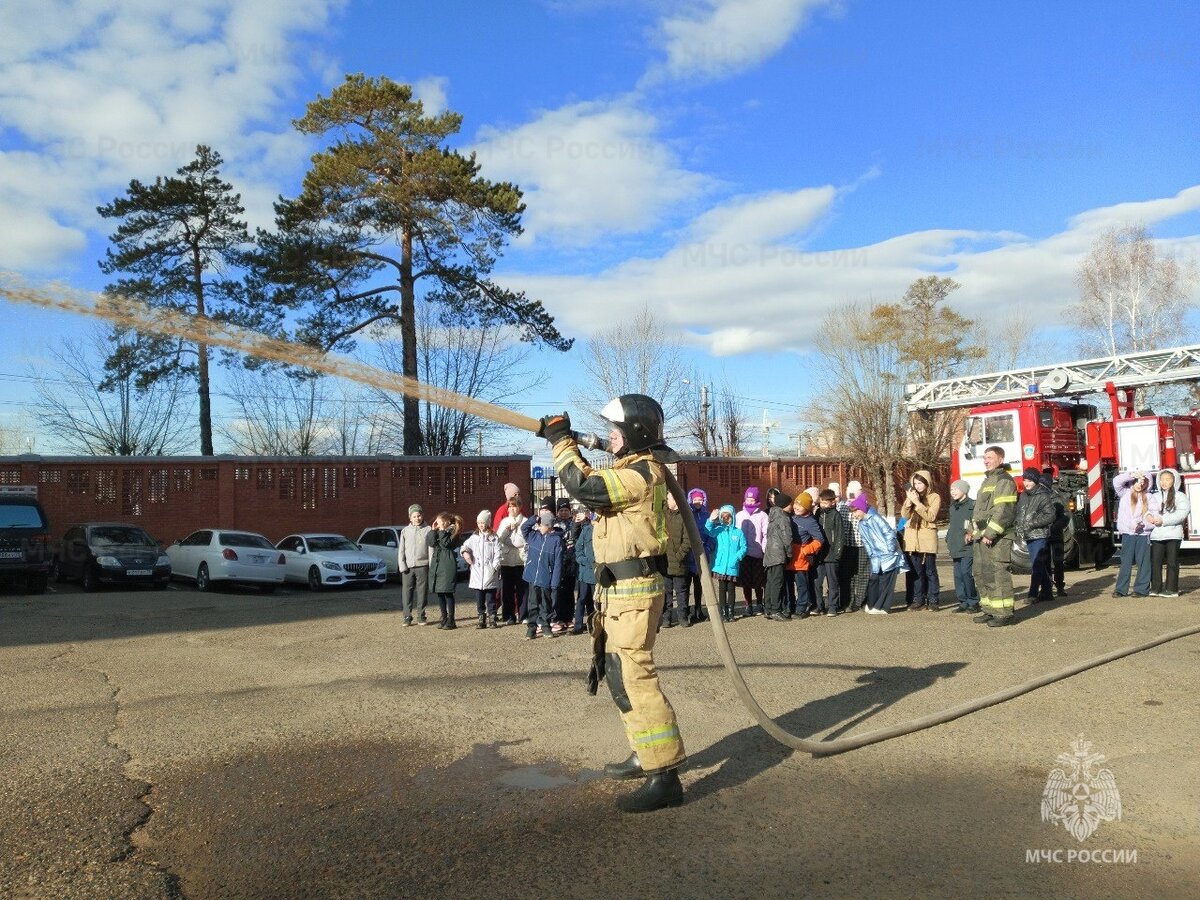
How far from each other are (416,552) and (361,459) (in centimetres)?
1613

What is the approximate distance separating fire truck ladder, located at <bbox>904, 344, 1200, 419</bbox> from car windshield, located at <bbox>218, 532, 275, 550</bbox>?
15751 millimetres

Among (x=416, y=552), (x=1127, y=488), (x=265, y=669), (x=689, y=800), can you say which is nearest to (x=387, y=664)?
(x=265, y=669)

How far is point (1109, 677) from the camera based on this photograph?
7598 mm

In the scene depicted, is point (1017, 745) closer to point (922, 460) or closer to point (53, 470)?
point (53, 470)

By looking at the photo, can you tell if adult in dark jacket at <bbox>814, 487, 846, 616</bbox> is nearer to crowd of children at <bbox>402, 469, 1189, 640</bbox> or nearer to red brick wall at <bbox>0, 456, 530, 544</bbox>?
crowd of children at <bbox>402, 469, 1189, 640</bbox>

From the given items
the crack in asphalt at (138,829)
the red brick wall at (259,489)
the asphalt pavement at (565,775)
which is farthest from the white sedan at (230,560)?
Result: the crack in asphalt at (138,829)

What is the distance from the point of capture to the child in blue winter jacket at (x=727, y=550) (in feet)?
40.3

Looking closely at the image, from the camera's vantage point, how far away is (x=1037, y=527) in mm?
12023

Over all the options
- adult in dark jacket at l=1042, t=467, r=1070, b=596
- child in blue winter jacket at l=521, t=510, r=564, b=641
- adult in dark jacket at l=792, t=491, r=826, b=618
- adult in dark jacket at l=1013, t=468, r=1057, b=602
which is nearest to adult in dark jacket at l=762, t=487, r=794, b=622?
adult in dark jacket at l=792, t=491, r=826, b=618

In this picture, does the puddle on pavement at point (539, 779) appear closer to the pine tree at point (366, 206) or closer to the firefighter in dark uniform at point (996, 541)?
the firefighter in dark uniform at point (996, 541)

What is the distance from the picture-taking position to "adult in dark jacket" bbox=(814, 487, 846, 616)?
12258mm

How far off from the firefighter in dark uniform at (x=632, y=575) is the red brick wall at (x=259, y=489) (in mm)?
22748

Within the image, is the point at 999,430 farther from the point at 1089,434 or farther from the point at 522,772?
the point at 522,772

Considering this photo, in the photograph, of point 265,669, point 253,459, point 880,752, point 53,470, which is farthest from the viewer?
point 253,459
